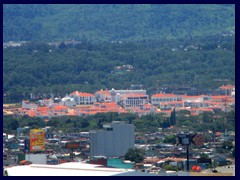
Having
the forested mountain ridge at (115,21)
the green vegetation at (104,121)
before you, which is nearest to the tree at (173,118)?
the green vegetation at (104,121)

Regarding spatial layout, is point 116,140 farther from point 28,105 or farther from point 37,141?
point 28,105

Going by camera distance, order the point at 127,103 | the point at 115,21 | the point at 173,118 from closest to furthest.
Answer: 1. the point at 173,118
2. the point at 127,103
3. the point at 115,21

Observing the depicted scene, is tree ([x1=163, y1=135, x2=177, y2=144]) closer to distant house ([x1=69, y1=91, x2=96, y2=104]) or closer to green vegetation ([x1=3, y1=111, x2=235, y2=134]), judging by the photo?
green vegetation ([x1=3, y1=111, x2=235, y2=134])

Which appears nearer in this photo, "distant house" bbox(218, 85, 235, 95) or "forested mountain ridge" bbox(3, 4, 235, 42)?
"distant house" bbox(218, 85, 235, 95)

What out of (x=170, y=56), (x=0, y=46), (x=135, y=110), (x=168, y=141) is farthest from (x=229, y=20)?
(x=0, y=46)

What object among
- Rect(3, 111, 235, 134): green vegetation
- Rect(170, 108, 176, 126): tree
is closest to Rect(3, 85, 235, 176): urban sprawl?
Rect(3, 111, 235, 134): green vegetation

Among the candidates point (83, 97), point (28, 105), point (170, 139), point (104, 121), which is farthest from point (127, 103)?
point (170, 139)

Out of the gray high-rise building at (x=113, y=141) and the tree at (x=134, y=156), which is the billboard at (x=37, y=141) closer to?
the gray high-rise building at (x=113, y=141)
